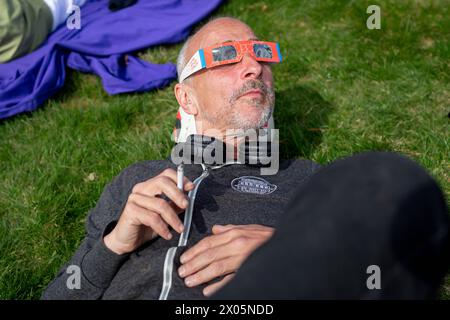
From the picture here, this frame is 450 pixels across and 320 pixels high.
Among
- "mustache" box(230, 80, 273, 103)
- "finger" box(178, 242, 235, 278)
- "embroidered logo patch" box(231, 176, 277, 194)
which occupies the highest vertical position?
"mustache" box(230, 80, 273, 103)

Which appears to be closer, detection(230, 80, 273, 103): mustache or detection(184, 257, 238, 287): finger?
detection(184, 257, 238, 287): finger

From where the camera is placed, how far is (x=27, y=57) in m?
5.54

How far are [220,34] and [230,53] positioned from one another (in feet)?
0.77

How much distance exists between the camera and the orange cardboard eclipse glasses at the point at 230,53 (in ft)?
11.7

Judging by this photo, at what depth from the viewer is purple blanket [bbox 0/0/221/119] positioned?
5.23 m

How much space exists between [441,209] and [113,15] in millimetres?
5215

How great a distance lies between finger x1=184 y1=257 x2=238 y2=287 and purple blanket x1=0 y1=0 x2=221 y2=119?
3.13m

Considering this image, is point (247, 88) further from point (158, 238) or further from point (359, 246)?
point (359, 246)
